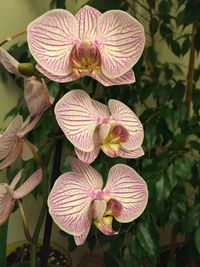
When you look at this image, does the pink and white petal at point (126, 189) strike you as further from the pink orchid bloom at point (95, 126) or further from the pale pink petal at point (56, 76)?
the pale pink petal at point (56, 76)

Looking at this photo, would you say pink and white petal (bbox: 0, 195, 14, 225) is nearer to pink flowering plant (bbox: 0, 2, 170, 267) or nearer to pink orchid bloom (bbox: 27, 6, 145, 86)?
pink flowering plant (bbox: 0, 2, 170, 267)

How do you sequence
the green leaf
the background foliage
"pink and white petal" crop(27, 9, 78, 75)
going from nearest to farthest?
"pink and white petal" crop(27, 9, 78, 75) < the green leaf < the background foliage

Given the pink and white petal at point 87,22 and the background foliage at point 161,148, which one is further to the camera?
the background foliage at point 161,148

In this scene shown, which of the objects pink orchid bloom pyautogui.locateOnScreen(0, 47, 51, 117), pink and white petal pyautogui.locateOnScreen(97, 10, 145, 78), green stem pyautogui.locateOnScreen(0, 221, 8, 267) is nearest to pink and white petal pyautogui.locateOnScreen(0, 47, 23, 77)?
pink orchid bloom pyautogui.locateOnScreen(0, 47, 51, 117)

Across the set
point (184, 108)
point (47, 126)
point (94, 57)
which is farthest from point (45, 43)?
point (184, 108)

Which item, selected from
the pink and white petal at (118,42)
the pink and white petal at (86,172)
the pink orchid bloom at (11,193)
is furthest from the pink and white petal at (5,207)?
the pink and white petal at (118,42)

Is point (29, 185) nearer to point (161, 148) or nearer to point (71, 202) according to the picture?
point (71, 202)
